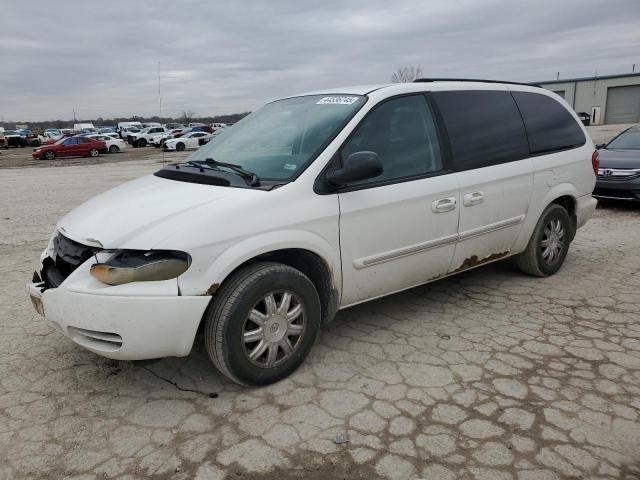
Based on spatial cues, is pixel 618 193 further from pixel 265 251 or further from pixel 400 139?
pixel 265 251

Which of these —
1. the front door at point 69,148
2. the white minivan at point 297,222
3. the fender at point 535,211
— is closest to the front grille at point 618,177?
the fender at point 535,211

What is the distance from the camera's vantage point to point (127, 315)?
2.70 m

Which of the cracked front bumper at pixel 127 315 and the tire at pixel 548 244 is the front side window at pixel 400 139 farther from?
the tire at pixel 548 244

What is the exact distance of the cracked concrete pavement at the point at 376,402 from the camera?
2486mm

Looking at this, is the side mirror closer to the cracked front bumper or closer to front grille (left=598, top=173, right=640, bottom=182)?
the cracked front bumper

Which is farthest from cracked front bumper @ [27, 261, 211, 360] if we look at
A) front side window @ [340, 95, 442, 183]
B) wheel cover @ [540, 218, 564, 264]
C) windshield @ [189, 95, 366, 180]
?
wheel cover @ [540, 218, 564, 264]

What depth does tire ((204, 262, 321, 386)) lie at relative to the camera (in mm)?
2887

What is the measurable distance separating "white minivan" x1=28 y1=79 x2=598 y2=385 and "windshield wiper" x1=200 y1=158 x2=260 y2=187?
15mm

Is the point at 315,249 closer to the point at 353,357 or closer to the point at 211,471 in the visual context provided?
the point at 353,357

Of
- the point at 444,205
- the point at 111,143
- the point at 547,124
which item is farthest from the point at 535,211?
the point at 111,143

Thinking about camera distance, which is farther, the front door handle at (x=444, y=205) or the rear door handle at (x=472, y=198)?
the rear door handle at (x=472, y=198)

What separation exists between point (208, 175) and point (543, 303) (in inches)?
116

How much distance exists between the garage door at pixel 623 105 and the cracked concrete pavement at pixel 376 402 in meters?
55.2

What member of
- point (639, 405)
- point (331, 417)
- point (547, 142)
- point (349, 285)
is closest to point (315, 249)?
point (349, 285)
